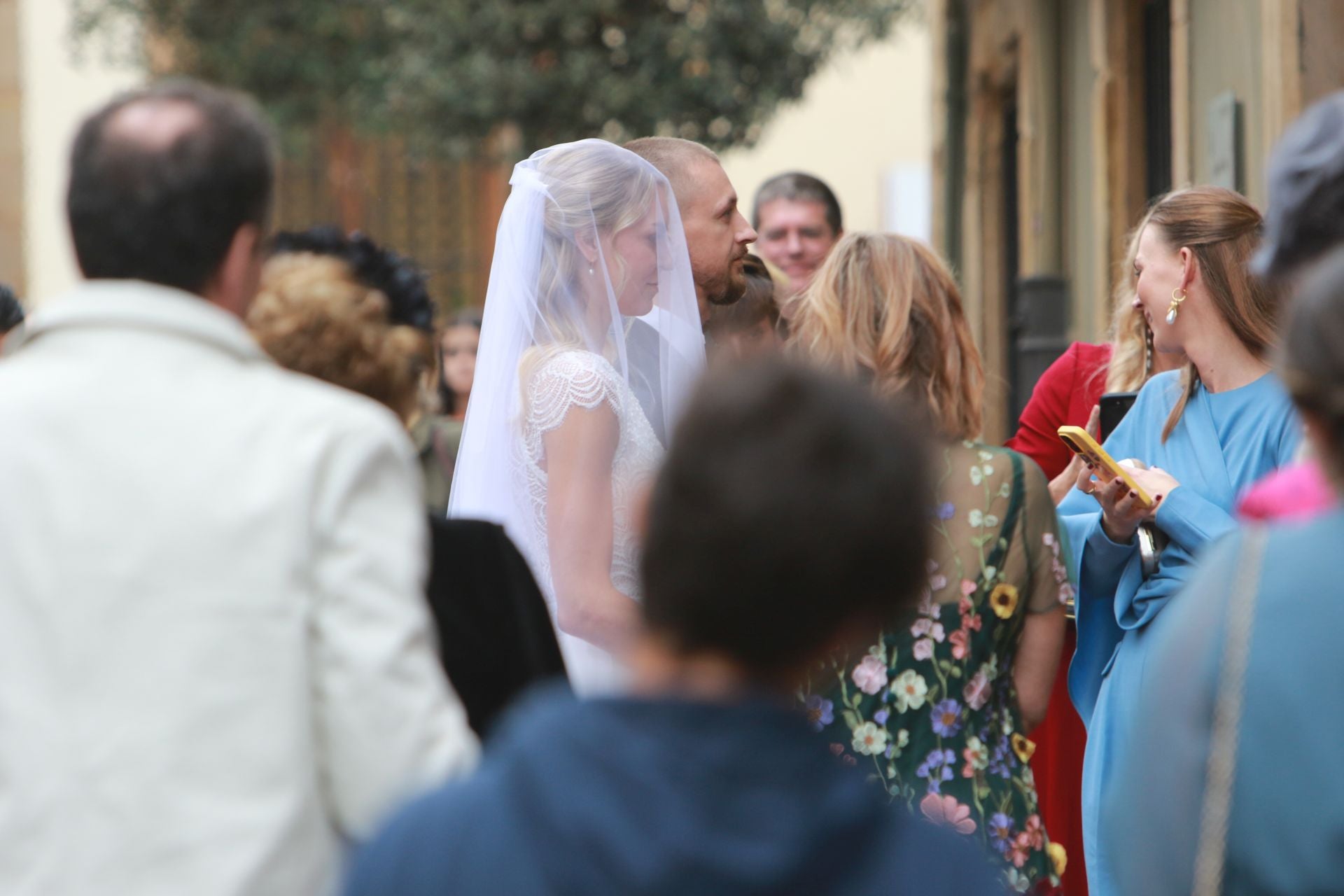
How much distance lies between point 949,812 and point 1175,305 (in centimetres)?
132

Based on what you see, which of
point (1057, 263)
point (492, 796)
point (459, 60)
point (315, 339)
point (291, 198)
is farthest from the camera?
point (291, 198)

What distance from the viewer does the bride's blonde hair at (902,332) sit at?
3.37 meters

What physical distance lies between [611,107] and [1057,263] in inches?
199

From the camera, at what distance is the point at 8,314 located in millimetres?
4480

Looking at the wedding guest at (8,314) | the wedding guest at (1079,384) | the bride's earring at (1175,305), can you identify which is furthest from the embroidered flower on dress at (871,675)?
the wedding guest at (8,314)

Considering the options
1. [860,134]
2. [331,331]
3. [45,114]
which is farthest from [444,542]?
[45,114]

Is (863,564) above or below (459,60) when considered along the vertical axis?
→ below

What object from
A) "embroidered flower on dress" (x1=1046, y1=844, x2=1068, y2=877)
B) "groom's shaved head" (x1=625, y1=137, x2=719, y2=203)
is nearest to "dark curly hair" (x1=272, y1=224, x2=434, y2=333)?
"groom's shaved head" (x1=625, y1=137, x2=719, y2=203)

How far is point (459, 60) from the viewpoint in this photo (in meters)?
14.2

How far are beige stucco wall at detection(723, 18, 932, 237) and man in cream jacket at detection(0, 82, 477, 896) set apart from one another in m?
17.3

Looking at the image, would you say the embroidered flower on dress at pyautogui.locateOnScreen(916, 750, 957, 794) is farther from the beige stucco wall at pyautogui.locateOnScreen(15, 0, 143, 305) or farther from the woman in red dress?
the beige stucco wall at pyautogui.locateOnScreen(15, 0, 143, 305)

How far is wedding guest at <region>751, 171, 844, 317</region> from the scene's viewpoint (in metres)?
5.99

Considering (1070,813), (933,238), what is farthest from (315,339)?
(933,238)

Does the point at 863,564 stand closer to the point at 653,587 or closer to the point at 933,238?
the point at 653,587
